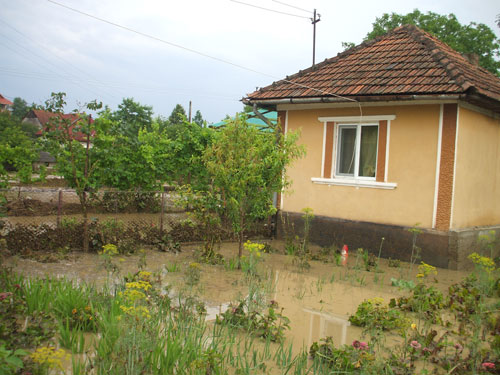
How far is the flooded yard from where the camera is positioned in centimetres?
562

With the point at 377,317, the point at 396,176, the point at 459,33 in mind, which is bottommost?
the point at 377,317

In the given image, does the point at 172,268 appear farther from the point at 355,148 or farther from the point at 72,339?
the point at 355,148

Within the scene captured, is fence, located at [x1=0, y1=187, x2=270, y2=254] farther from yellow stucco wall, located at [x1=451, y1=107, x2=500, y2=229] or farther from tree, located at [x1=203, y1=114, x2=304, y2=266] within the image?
yellow stucco wall, located at [x1=451, y1=107, x2=500, y2=229]

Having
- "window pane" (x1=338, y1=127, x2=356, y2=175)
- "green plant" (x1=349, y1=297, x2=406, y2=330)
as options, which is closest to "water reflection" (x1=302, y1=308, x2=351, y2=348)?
"green plant" (x1=349, y1=297, x2=406, y2=330)

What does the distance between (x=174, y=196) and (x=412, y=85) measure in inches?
223

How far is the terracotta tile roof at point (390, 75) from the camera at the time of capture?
9.65 metres

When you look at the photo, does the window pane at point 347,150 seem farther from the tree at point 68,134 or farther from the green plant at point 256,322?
the green plant at point 256,322

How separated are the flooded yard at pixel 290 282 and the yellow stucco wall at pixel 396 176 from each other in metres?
1.25

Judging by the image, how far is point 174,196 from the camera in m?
9.94

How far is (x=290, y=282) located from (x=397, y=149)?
14.9 ft

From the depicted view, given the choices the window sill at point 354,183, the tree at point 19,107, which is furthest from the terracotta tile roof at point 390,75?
the tree at point 19,107

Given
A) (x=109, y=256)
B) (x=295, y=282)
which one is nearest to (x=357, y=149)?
(x=295, y=282)

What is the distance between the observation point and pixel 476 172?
1053 cm

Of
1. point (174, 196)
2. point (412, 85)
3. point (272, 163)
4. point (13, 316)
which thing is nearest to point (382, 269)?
point (272, 163)
